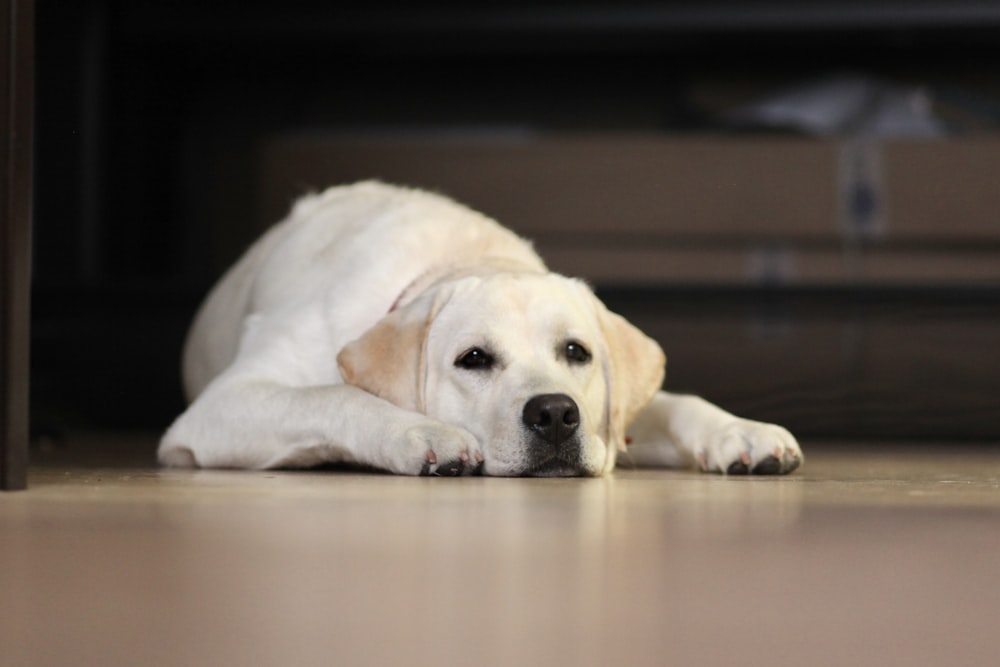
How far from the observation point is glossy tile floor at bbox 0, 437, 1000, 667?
955 mm

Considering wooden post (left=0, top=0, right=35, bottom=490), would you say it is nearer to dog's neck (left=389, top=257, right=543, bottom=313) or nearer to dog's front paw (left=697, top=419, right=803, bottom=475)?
dog's neck (left=389, top=257, right=543, bottom=313)

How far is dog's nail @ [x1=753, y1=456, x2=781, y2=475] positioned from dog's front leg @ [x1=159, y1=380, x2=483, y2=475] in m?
0.48

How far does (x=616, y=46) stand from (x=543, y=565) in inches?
183

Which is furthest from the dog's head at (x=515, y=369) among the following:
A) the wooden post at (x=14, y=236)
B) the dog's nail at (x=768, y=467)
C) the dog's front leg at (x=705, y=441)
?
the wooden post at (x=14, y=236)

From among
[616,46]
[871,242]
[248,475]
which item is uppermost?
[616,46]

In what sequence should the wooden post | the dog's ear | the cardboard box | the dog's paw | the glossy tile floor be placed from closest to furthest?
1. the glossy tile floor
2. the wooden post
3. the dog's paw
4. the dog's ear
5. the cardboard box

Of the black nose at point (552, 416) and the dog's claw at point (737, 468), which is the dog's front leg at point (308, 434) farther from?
the dog's claw at point (737, 468)

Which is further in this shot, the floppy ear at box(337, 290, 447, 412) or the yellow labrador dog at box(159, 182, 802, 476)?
the floppy ear at box(337, 290, 447, 412)

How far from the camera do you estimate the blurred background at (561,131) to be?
198 inches

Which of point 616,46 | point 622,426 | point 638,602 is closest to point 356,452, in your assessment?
point 622,426

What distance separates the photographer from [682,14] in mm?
5223

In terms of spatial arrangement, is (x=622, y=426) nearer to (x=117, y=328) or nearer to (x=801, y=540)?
(x=801, y=540)

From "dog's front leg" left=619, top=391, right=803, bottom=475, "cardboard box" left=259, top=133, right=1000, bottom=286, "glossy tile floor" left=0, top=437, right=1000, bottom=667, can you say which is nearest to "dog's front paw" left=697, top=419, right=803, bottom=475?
"dog's front leg" left=619, top=391, right=803, bottom=475

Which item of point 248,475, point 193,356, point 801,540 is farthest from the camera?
point 193,356
